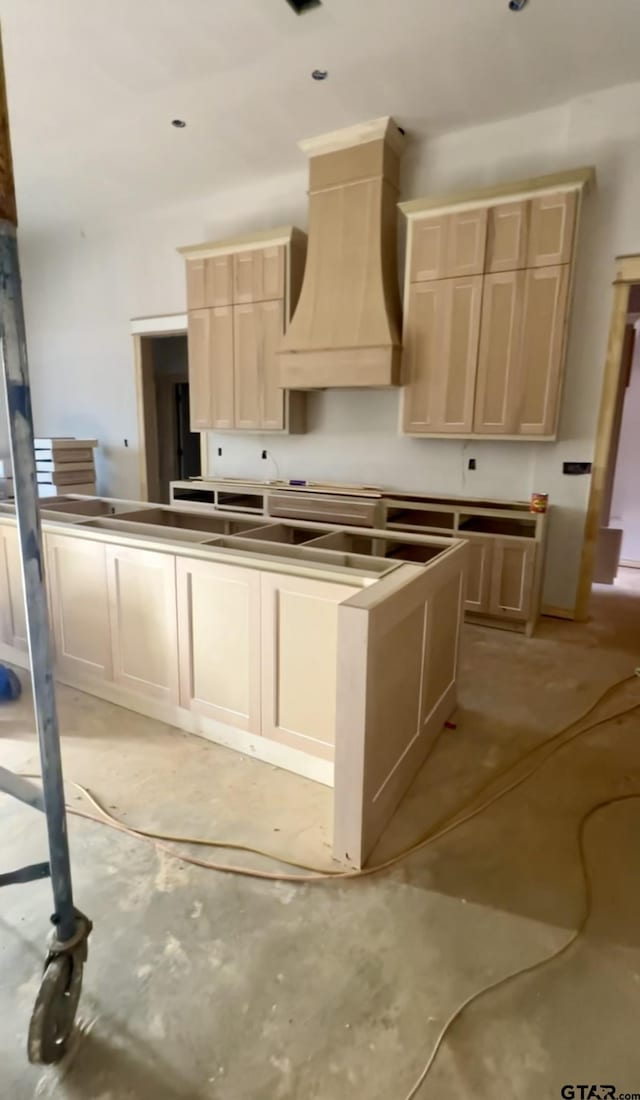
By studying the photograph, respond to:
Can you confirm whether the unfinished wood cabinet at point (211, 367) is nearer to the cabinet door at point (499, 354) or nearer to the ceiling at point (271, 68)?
the ceiling at point (271, 68)

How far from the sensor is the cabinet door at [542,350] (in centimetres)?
351

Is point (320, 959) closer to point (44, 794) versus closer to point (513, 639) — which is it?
point (44, 794)

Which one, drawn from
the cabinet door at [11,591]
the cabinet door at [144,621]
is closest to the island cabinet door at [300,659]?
the cabinet door at [144,621]

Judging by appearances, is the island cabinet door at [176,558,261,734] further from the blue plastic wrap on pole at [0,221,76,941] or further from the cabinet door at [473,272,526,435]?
the cabinet door at [473,272,526,435]

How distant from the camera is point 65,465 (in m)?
5.95

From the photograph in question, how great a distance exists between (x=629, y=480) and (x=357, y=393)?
3.78 m

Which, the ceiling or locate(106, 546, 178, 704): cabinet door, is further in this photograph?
the ceiling

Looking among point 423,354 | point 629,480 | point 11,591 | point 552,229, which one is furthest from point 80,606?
point 629,480

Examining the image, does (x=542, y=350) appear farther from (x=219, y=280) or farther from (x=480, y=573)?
(x=219, y=280)

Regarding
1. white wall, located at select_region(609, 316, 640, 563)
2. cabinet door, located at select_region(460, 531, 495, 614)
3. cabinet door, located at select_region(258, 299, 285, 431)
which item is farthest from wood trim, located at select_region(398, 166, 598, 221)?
white wall, located at select_region(609, 316, 640, 563)

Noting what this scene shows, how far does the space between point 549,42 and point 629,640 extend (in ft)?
11.4

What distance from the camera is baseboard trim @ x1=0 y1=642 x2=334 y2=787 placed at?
212 centimetres

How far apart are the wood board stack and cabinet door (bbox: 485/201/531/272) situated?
4.43 meters

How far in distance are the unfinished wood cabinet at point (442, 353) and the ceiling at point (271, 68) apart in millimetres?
1130
